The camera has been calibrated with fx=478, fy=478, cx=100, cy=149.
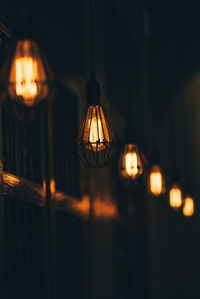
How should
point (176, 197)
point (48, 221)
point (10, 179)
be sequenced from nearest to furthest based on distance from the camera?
1. point (10, 179)
2. point (48, 221)
3. point (176, 197)

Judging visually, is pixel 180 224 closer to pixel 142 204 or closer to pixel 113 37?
pixel 142 204

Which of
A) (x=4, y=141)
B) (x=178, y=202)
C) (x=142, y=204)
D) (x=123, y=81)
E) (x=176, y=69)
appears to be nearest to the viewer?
(x=4, y=141)

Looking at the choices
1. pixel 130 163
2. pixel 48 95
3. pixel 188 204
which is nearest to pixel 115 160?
pixel 188 204

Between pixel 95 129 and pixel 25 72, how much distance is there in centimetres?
52

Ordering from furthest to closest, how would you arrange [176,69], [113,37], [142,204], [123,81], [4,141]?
[176,69] < [142,204] < [123,81] < [113,37] < [4,141]

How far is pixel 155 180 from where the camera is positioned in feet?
11.2

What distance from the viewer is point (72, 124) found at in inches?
135

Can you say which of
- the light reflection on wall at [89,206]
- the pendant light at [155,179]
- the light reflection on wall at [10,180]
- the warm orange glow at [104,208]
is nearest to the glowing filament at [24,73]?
the light reflection on wall at [10,180]

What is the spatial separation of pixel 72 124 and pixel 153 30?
12.5 feet

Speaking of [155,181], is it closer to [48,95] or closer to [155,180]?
[155,180]

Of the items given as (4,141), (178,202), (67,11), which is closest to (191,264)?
(178,202)

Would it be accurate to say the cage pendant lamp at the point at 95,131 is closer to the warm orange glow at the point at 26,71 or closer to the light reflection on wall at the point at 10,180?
the warm orange glow at the point at 26,71

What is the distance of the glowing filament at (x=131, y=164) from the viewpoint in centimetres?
234

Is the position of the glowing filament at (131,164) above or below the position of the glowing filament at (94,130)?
below
